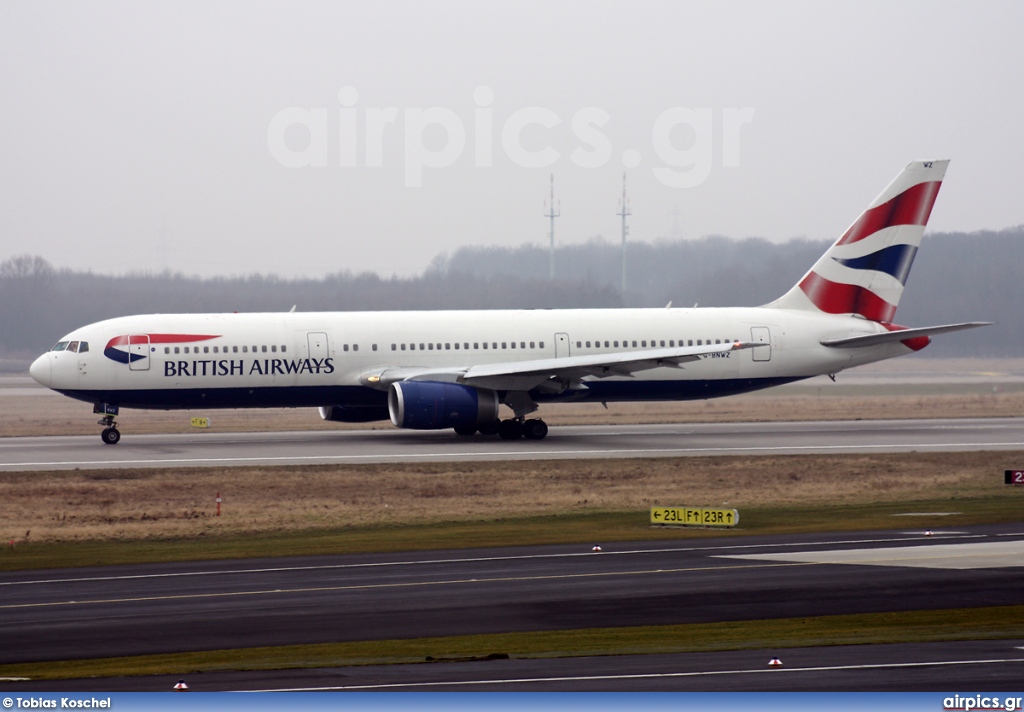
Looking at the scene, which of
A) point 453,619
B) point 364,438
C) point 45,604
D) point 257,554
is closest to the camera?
point 453,619

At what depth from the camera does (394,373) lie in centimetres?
3959

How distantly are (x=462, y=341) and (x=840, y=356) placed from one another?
1373 centimetres

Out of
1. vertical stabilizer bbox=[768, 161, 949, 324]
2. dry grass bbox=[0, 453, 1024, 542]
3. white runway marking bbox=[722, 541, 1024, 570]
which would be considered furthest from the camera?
vertical stabilizer bbox=[768, 161, 949, 324]

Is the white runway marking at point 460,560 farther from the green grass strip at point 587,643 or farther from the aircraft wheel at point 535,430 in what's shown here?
the aircraft wheel at point 535,430

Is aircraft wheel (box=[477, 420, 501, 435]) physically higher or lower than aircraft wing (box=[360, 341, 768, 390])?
lower

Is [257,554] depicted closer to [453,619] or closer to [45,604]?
[45,604]

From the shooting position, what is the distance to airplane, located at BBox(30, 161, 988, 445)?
3850cm

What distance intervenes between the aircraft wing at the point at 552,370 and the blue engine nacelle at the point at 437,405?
722mm

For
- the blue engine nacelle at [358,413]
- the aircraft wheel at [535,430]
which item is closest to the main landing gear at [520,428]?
the aircraft wheel at [535,430]

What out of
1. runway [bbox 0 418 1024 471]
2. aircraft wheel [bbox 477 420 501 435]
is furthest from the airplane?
runway [bbox 0 418 1024 471]

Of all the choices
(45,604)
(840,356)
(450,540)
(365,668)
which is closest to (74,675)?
(365,668)

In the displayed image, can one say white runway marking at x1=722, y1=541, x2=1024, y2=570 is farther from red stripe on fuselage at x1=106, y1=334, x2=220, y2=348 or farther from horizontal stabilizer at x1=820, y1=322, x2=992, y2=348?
red stripe on fuselage at x1=106, y1=334, x2=220, y2=348

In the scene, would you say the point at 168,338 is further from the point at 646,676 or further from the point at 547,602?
the point at 646,676

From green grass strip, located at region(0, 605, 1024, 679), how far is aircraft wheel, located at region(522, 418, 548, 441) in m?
25.0
